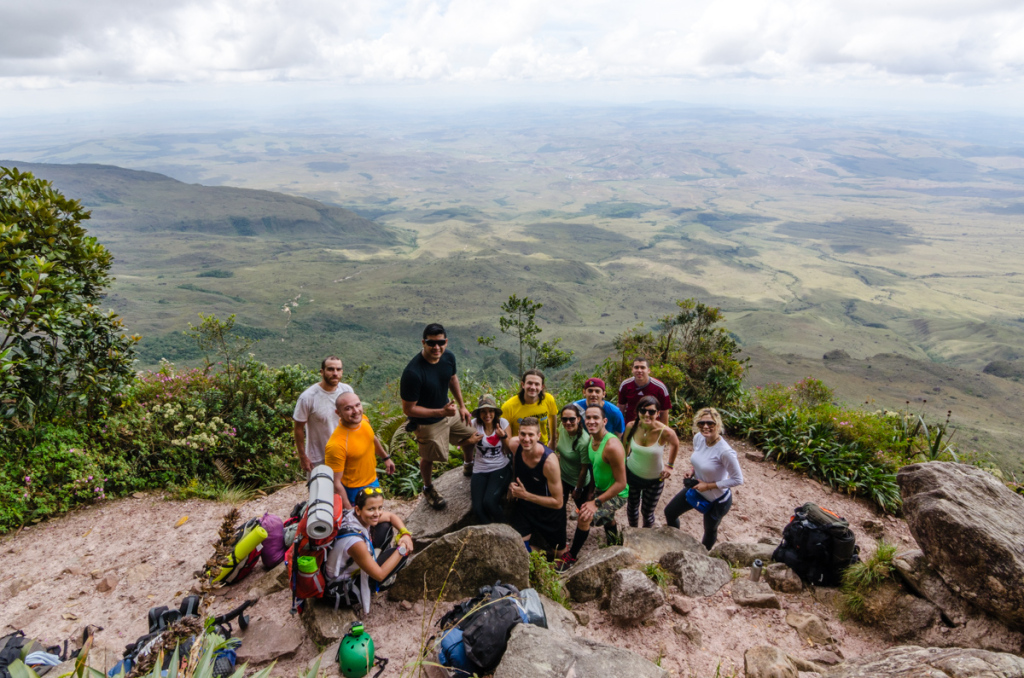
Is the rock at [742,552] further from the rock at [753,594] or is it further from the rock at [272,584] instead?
the rock at [272,584]

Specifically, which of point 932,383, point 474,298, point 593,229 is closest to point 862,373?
point 932,383

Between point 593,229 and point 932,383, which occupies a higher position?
point 593,229

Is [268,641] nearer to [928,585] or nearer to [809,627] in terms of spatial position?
[809,627]

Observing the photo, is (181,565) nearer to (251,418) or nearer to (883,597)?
(251,418)

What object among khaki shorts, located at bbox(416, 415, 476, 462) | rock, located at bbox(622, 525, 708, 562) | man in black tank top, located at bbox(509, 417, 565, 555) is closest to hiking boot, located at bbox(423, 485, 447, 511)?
khaki shorts, located at bbox(416, 415, 476, 462)

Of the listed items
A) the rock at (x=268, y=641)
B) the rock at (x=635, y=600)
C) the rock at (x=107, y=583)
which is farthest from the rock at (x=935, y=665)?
the rock at (x=107, y=583)

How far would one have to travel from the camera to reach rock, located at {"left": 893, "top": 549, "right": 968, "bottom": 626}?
12.8 ft

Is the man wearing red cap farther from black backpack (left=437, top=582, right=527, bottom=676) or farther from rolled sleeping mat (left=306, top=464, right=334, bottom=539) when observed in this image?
rolled sleeping mat (left=306, top=464, right=334, bottom=539)

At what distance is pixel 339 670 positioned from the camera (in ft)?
10.9

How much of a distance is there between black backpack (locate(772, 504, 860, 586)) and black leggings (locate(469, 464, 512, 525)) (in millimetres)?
2924

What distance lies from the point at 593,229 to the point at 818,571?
662 ft

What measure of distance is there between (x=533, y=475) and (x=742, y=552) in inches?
104

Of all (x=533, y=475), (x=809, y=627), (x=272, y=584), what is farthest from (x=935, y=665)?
(x=272, y=584)

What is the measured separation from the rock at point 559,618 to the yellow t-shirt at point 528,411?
1826 millimetres
